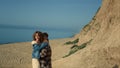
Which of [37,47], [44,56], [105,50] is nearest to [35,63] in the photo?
[44,56]

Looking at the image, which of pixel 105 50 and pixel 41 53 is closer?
pixel 41 53

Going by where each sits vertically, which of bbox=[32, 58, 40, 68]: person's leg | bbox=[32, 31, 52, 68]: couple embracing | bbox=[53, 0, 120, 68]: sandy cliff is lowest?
bbox=[32, 58, 40, 68]: person's leg

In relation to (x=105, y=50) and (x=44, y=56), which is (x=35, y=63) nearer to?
(x=44, y=56)

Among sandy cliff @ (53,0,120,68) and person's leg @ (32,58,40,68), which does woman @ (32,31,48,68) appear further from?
sandy cliff @ (53,0,120,68)

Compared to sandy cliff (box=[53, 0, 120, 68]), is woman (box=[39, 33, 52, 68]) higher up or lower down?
lower down

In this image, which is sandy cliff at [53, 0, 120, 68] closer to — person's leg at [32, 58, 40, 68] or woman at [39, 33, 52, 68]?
woman at [39, 33, 52, 68]

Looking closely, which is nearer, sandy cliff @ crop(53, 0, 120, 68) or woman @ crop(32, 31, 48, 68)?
woman @ crop(32, 31, 48, 68)

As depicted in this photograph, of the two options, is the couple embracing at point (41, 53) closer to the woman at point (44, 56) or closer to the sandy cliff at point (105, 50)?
the woman at point (44, 56)

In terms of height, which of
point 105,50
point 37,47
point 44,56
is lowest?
point 44,56

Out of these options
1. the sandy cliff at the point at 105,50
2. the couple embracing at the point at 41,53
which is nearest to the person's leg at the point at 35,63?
the couple embracing at the point at 41,53

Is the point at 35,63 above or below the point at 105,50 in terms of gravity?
below

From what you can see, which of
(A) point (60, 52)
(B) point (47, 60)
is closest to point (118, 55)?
(B) point (47, 60)

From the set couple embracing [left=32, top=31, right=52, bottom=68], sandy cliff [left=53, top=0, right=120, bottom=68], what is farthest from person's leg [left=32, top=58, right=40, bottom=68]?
sandy cliff [left=53, top=0, right=120, bottom=68]

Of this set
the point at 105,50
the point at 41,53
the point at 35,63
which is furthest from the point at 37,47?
the point at 105,50
